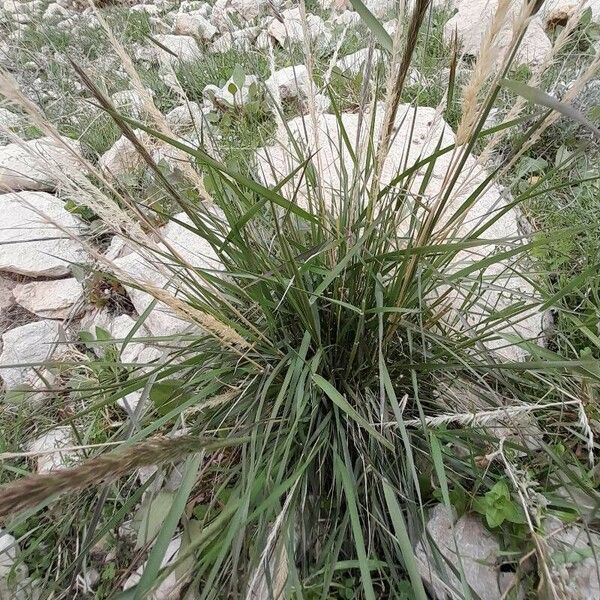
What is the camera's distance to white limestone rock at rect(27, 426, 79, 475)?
142cm

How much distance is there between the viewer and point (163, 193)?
2.05 m

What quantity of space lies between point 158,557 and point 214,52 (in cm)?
331

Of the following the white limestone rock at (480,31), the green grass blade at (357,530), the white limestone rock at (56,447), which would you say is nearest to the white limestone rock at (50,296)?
the white limestone rock at (56,447)

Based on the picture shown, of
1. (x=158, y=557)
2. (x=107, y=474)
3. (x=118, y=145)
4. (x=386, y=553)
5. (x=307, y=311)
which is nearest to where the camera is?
(x=107, y=474)

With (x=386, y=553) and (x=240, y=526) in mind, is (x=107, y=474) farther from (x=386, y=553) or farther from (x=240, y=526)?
(x=386, y=553)

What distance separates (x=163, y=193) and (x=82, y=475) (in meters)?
1.79

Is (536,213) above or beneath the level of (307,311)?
above

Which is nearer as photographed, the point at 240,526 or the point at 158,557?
the point at 158,557

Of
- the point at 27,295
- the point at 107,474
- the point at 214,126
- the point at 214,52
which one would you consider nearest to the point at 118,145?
the point at 214,126

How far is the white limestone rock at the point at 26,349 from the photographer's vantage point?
175 cm

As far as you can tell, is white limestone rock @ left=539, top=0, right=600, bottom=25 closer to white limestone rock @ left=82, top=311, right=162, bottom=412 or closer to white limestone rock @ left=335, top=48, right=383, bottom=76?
white limestone rock @ left=335, top=48, right=383, bottom=76

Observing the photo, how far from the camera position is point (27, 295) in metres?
1.99

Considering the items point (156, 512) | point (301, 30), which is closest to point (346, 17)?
point (301, 30)

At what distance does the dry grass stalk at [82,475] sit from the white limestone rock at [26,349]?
4.71 feet
